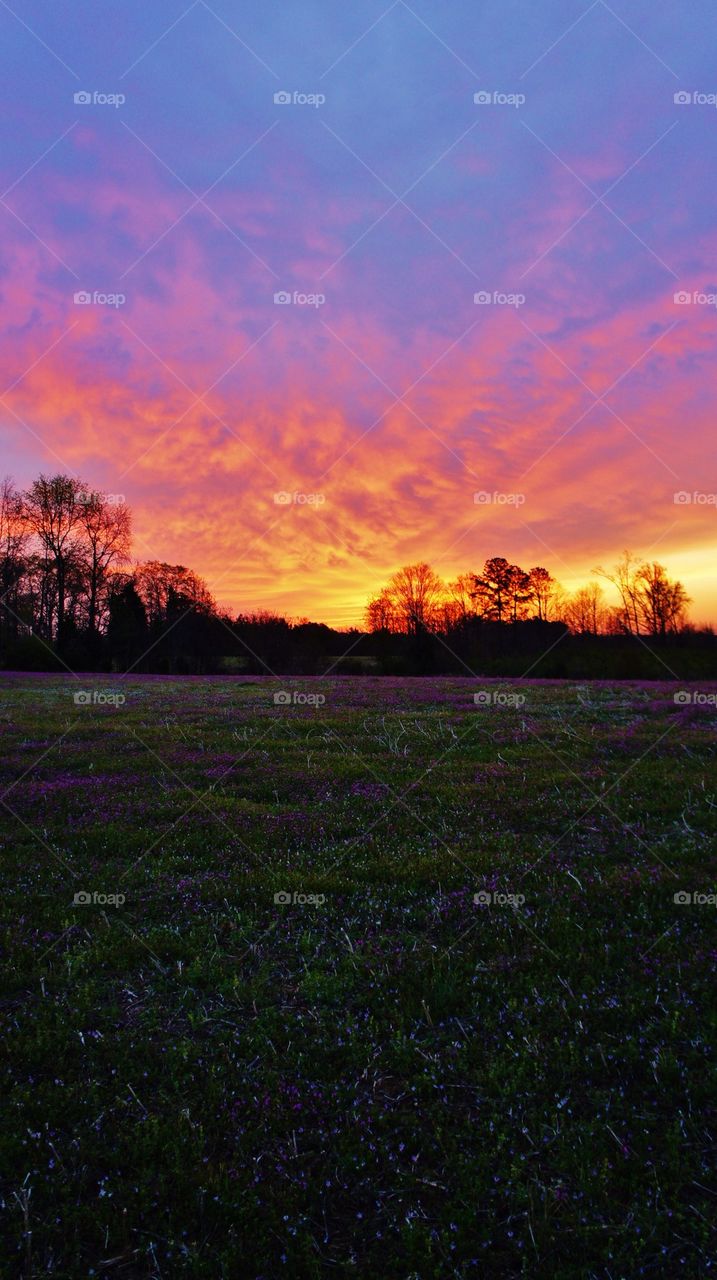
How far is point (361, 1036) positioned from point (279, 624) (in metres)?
65.2

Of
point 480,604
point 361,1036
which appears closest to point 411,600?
point 480,604

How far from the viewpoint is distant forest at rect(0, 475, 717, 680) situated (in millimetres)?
55250

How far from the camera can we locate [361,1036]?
485 cm

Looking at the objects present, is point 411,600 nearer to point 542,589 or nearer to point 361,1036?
point 542,589

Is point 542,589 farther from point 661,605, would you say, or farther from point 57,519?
point 57,519

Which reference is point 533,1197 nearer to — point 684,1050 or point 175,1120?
point 684,1050

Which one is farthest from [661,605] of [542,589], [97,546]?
[97,546]

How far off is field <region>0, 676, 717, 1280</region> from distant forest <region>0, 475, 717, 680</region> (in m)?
44.0

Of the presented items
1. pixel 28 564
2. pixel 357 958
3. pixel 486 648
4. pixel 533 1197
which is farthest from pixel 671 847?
pixel 28 564

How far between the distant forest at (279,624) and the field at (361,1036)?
4401cm

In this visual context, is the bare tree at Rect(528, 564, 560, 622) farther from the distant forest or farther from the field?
the field

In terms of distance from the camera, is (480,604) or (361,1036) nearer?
(361,1036)

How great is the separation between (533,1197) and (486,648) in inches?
2347

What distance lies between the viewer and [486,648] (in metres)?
61.7
